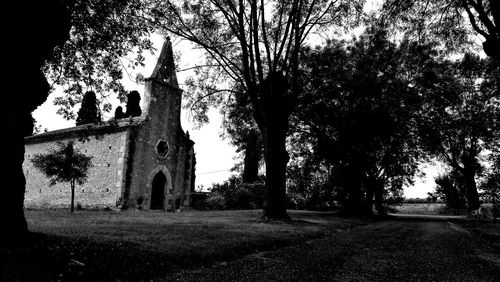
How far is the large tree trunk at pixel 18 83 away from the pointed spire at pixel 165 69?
973 inches

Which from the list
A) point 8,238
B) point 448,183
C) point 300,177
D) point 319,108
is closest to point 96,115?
point 8,238

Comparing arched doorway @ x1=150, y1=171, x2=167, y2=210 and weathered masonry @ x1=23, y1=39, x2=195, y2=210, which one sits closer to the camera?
weathered masonry @ x1=23, y1=39, x2=195, y2=210

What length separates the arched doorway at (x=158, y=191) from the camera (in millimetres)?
32688

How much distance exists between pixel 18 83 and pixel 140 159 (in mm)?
23414

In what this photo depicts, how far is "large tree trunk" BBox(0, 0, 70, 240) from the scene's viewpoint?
724 centimetres

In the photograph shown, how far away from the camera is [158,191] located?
108 feet

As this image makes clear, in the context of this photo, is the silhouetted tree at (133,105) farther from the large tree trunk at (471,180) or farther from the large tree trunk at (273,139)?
the large tree trunk at (471,180)

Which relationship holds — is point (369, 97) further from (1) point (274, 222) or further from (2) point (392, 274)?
(2) point (392, 274)

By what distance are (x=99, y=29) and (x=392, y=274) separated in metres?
10.7

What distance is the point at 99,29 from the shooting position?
10969mm

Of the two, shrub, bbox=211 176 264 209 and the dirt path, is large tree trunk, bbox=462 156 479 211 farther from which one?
the dirt path

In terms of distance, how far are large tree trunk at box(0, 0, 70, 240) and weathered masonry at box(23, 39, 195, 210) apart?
21.1 meters

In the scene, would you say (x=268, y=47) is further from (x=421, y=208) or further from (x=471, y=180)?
(x=421, y=208)

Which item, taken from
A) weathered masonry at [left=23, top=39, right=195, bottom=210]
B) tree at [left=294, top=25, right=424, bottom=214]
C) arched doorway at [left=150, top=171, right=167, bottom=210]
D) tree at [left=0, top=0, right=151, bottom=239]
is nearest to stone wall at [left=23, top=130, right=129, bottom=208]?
weathered masonry at [left=23, top=39, right=195, bottom=210]
